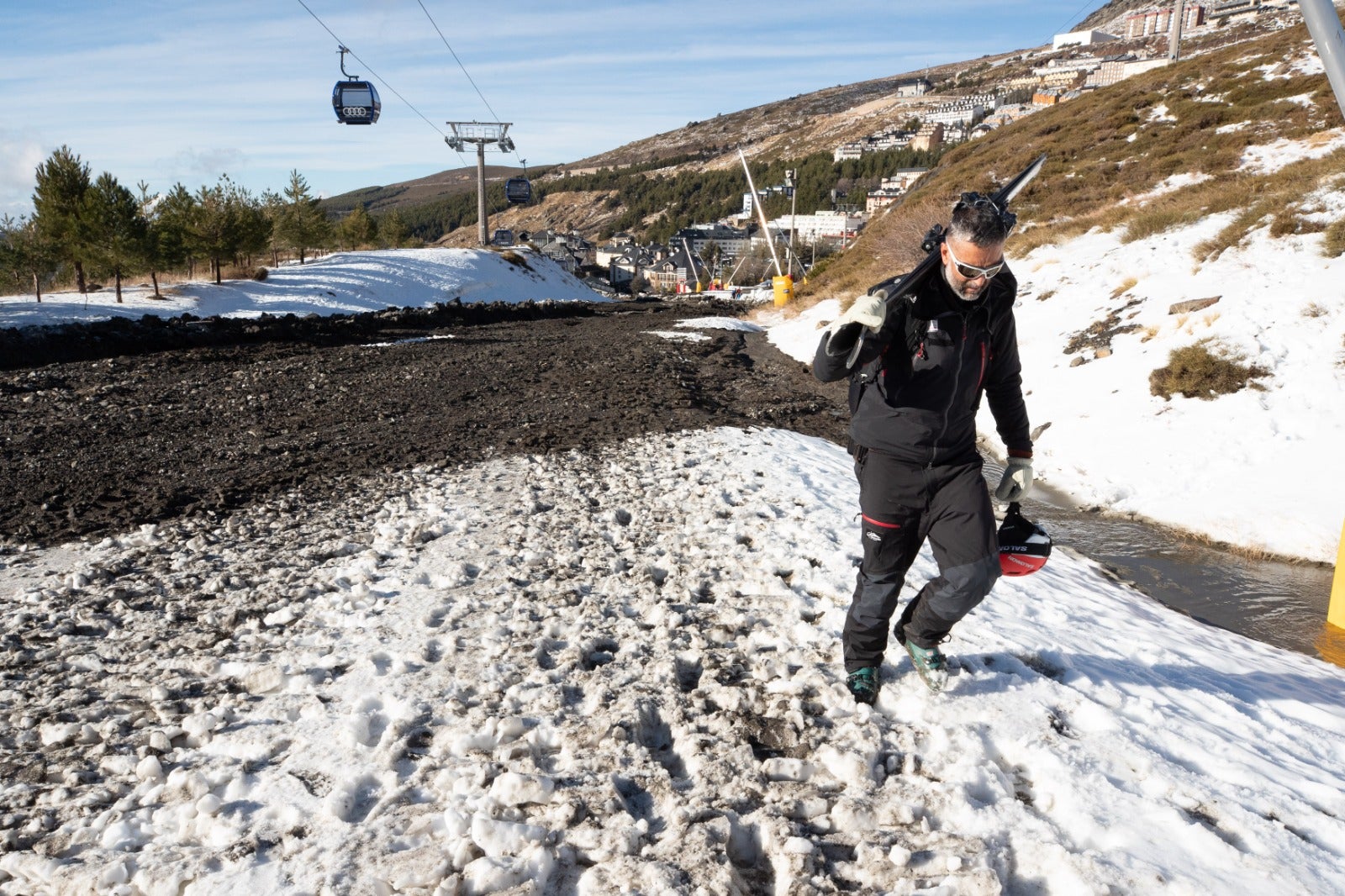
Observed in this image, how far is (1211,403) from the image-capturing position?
1010 centimetres

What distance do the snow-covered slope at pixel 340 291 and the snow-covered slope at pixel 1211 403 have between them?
69.7 feet

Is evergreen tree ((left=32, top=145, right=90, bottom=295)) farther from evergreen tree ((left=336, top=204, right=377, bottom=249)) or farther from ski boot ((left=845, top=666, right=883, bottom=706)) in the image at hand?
evergreen tree ((left=336, top=204, right=377, bottom=249))

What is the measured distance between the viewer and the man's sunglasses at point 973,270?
10.9 feet

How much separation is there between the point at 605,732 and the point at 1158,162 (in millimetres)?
28743

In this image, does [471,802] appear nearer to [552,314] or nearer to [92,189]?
[92,189]

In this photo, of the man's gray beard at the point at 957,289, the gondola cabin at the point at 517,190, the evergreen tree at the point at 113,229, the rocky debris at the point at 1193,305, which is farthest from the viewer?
the gondola cabin at the point at 517,190

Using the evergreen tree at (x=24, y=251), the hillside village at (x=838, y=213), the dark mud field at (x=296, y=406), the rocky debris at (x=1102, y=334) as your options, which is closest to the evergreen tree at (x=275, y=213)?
the evergreen tree at (x=24, y=251)

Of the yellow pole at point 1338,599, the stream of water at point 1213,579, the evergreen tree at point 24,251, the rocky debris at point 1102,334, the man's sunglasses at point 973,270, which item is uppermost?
the evergreen tree at point 24,251

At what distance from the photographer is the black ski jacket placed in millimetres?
3455

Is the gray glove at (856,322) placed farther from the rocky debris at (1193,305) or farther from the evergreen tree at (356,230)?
the evergreen tree at (356,230)

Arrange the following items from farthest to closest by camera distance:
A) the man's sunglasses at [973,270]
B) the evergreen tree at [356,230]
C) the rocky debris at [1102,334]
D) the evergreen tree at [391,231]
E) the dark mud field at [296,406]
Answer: the evergreen tree at [391,231] < the evergreen tree at [356,230] < the rocky debris at [1102,334] < the dark mud field at [296,406] < the man's sunglasses at [973,270]

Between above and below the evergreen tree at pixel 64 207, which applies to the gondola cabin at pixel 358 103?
above

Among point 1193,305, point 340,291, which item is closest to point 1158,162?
point 1193,305

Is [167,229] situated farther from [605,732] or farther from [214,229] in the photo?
[605,732]
